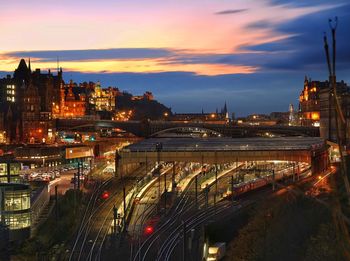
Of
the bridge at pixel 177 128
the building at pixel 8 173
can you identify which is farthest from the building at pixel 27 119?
the building at pixel 8 173

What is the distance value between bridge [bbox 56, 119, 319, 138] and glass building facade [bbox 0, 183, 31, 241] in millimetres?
41314

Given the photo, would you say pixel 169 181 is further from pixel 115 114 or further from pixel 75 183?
pixel 115 114

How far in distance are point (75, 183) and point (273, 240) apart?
23.5m

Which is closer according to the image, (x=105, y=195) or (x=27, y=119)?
(x=105, y=195)

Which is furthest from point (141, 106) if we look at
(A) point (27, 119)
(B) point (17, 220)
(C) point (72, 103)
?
(B) point (17, 220)

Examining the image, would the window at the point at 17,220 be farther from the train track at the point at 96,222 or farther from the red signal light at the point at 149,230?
the red signal light at the point at 149,230

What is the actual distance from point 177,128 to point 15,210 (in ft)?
144

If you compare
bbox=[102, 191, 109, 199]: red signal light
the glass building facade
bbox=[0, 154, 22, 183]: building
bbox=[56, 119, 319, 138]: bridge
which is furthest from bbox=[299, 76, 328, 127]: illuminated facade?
the glass building facade

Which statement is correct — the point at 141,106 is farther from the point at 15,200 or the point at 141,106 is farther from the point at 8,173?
the point at 15,200

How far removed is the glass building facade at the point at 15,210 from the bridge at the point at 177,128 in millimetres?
41314

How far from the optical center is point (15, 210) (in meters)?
26.4

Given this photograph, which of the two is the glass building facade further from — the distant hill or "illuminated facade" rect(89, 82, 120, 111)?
the distant hill

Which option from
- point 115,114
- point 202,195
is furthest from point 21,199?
point 115,114

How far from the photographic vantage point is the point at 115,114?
124 meters
